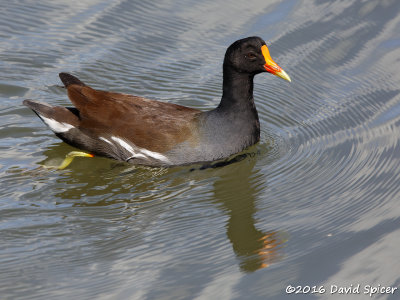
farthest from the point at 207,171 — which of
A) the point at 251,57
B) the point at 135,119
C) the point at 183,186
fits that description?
the point at 251,57

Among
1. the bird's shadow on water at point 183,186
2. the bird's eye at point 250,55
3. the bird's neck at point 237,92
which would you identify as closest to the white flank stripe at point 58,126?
the bird's shadow on water at point 183,186

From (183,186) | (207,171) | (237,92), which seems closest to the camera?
(183,186)

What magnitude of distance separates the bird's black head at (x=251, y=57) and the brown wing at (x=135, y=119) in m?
0.56

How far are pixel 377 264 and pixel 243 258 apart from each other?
2.74 feet

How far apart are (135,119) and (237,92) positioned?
2.94 ft

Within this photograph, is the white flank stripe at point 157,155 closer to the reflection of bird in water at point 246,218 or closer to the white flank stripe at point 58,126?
the reflection of bird in water at point 246,218

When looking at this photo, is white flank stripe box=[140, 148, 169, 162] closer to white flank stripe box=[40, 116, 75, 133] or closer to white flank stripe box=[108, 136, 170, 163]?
white flank stripe box=[108, 136, 170, 163]

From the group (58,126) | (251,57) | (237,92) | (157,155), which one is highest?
(251,57)

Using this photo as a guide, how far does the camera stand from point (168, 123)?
5.79 m

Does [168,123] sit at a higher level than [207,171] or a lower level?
higher

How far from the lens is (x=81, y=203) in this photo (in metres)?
5.32

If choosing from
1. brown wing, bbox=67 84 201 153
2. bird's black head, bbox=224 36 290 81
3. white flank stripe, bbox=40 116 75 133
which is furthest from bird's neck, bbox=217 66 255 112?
white flank stripe, bbox=40 116 75 133

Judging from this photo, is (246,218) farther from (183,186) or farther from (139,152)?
(139,152)

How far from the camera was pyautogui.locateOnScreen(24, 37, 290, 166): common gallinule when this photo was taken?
19.0 ft
